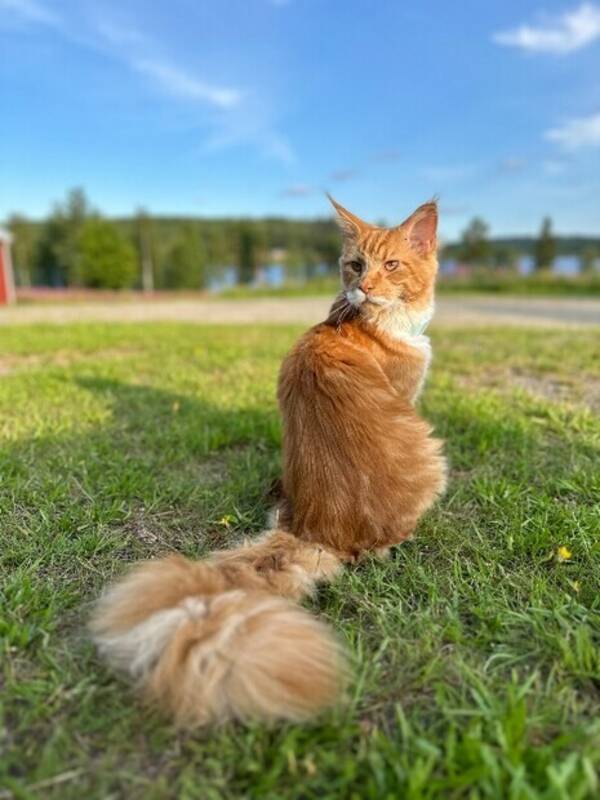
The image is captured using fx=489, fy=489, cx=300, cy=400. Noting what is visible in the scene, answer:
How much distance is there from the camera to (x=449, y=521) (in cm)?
223

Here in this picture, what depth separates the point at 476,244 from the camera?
4569 centimetres

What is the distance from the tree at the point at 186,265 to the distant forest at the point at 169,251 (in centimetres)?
12

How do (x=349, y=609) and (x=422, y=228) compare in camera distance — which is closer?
(x=349, y=609)

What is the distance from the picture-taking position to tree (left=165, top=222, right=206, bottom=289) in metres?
59.0

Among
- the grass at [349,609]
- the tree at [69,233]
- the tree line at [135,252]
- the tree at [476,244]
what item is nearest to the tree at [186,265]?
the tree line at [135,252]

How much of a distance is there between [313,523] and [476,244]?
1935 inches

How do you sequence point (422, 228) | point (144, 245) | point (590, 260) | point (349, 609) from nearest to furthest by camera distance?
point (349, 609)
point (422, 228)
point (590, 260)
point (144, 245)

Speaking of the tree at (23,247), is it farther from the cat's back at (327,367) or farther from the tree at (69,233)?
the cat's back at (327,367)

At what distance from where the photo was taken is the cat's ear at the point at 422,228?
262 centimetres

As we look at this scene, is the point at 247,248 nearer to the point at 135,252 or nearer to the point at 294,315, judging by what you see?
the point at 135,252

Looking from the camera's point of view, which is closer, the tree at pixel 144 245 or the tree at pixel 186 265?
the tree at pixel 144 245

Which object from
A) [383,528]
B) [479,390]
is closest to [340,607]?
[383,528]

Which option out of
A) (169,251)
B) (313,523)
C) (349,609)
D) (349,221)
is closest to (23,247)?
(169,251)

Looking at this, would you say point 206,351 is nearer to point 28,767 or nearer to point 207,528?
point 207,528
